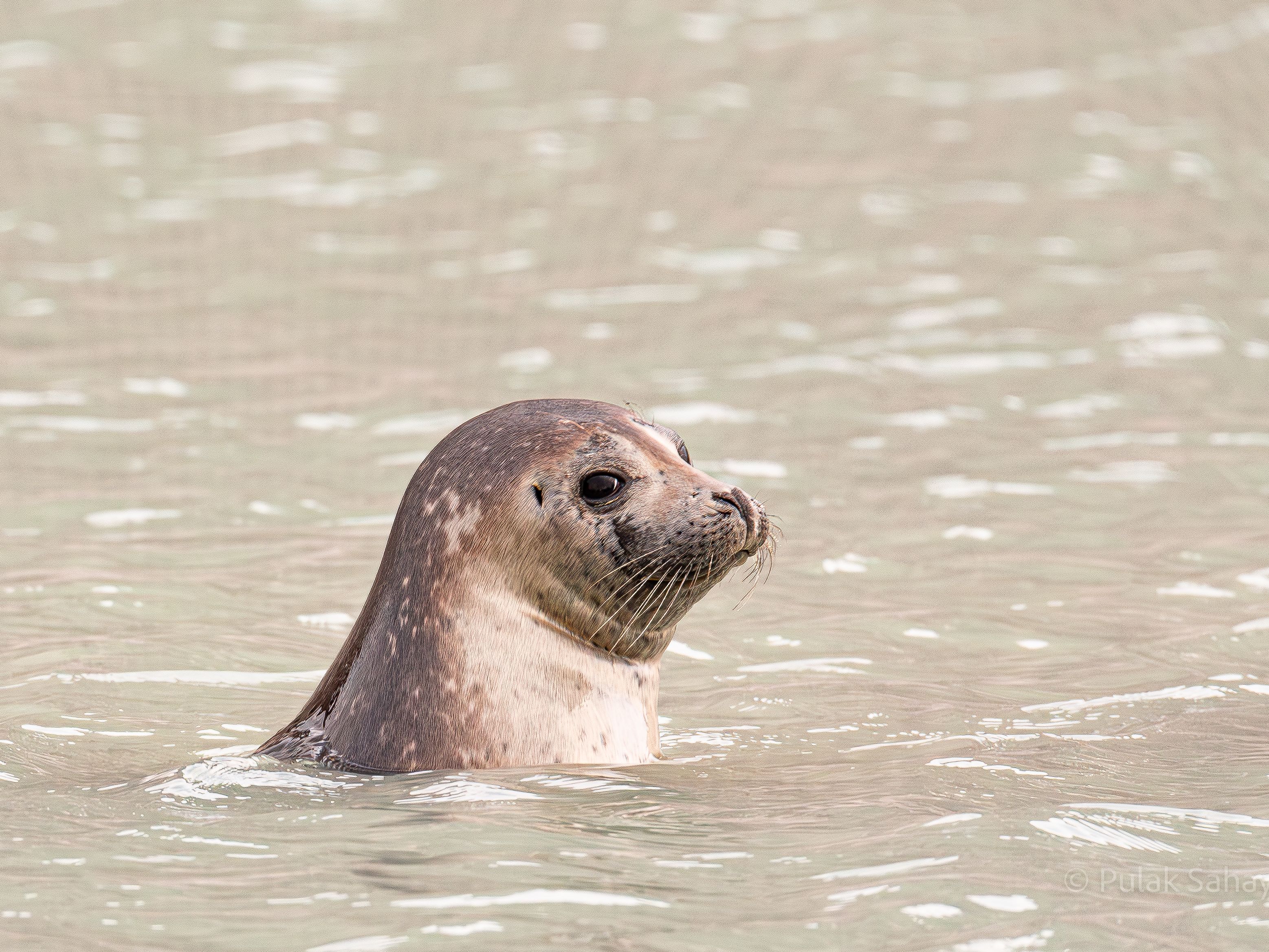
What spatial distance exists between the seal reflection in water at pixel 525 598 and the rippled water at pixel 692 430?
8.9 inches

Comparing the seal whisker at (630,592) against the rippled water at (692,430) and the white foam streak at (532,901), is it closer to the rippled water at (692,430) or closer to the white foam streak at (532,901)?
the rippled water at (692,430)

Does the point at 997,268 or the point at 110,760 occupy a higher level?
the point at 997,268

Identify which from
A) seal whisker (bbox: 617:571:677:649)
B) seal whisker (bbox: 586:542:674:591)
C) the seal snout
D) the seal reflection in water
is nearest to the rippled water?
the seal reflection in water

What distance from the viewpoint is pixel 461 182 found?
21203 mm

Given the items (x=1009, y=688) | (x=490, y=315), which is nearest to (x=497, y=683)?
(x=1009, y=688)

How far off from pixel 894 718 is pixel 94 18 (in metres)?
20.9

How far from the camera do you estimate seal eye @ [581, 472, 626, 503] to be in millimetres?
6613

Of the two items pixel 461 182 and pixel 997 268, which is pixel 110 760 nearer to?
pixel 997 268

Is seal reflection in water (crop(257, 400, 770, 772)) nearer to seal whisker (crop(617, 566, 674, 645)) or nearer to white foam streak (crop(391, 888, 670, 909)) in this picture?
seal whisker (crop(617, 566, 674, 645))

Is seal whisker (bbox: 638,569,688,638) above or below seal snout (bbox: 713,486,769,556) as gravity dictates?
below

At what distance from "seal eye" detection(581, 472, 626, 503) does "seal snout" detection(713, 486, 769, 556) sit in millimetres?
324

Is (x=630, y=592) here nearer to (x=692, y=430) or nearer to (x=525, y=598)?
(x=525, y=598)

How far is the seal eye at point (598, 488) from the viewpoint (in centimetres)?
661

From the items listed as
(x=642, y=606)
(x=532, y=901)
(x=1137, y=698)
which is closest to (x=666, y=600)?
(x=642, y=606)
